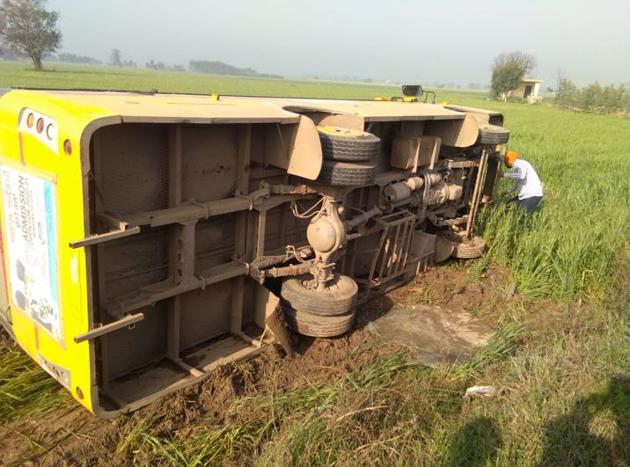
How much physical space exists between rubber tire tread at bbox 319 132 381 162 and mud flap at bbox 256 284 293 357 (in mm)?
1340

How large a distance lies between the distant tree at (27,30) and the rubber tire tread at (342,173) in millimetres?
72061

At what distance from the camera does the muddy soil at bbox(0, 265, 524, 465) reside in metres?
3.26

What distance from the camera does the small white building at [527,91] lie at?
3132 inches

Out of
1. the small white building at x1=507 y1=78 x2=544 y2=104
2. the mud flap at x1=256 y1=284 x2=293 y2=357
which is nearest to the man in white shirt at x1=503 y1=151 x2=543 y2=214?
the mud flap at x1=256 y1=284 x2=293 y2=357

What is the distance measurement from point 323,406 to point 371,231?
2.49m

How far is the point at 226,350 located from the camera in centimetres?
446

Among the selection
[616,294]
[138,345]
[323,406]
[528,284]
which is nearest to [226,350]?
[138,345]

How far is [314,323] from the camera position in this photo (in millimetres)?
4586

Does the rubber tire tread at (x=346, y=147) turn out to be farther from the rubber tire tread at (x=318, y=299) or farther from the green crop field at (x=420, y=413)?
the green crop field at (x=420, y=413)

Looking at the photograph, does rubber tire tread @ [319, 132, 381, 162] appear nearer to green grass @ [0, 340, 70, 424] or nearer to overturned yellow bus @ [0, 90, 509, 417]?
overturned yellow bus @ [0, 90, 509, 417]

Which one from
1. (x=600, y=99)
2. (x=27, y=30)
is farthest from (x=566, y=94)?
(x=27, y=30)

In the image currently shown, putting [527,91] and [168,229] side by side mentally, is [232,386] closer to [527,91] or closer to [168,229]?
[168,229]

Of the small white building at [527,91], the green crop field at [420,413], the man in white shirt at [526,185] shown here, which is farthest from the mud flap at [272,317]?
the small white building at [527,91]

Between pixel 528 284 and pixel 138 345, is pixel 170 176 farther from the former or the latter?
pixel 528 284
